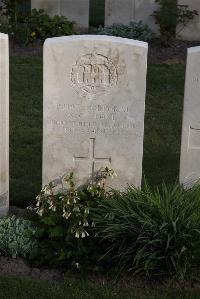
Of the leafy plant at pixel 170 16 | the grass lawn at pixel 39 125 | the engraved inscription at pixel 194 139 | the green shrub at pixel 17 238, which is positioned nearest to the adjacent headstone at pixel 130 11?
the leafy plant at pixel 170 16

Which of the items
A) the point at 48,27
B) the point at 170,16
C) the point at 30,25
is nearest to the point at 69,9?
the point at 48,27

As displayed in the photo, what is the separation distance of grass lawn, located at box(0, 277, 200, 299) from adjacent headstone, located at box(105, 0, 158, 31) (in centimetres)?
964

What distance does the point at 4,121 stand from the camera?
6293 mm

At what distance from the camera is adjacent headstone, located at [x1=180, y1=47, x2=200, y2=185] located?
624cm

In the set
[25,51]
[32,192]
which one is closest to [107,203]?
[32,192]

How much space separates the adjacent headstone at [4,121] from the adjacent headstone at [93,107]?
383 mm

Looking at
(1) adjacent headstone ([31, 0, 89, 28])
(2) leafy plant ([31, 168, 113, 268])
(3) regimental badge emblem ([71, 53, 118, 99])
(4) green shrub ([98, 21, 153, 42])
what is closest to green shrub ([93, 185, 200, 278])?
(2) leafy plant ([31, 168, 113, 268])

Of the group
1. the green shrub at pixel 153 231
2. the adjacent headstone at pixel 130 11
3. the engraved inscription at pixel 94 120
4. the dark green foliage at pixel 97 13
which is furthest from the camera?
the dark green foliage at pixel 97 13

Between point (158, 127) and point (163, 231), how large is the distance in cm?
438

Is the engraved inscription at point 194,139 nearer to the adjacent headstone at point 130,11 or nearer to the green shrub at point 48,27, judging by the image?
the green shrub at point 48,27

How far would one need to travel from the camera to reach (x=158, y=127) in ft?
31.5

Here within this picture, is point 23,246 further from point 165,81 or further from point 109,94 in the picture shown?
point 165,81

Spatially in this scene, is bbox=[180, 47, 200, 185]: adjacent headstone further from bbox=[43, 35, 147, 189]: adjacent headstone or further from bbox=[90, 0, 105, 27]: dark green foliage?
bbox=[90, 0, 105, 27]: dark green foliage

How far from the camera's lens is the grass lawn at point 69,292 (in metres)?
5.11
